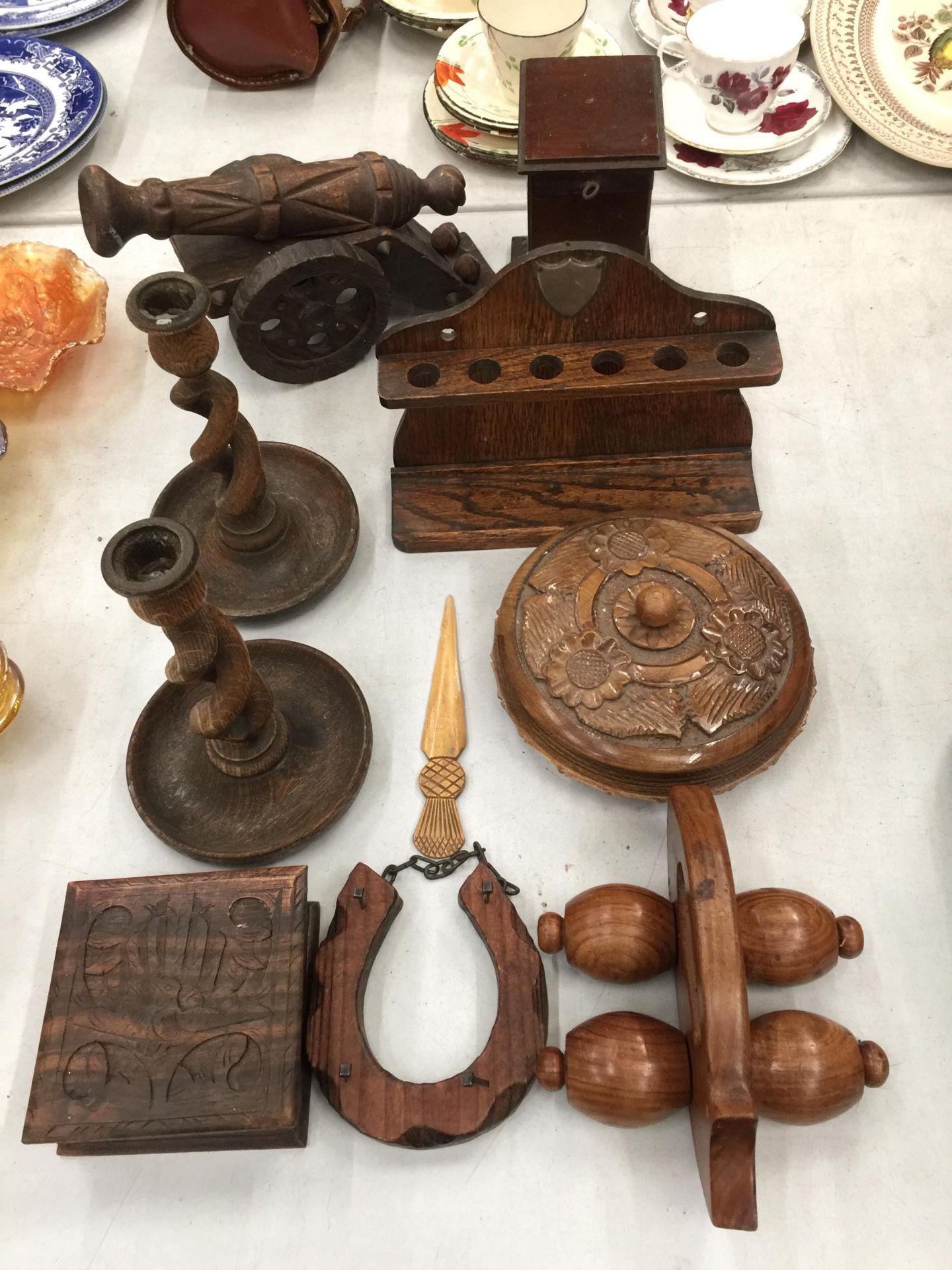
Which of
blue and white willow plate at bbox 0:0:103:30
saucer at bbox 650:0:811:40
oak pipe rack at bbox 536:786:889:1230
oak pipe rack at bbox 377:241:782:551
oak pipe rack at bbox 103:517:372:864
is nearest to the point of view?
oak pipe rack at bbox 536:786:889:1230

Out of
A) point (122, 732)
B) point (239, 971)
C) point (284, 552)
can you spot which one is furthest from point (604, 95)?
point (239, 971)

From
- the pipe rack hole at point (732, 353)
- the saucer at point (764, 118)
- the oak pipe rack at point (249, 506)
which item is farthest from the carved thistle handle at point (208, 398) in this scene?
the saucer at point (764, 118)

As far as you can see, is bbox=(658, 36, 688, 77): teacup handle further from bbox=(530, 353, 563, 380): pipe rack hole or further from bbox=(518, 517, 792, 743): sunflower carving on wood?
bbox=(518, 517, 792, 743): sunflower carving on wood

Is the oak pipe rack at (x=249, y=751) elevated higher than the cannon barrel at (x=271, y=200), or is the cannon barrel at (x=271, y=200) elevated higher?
the cannon barrel at (x=271, y=200)

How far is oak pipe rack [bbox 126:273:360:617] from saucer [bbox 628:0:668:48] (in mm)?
1019

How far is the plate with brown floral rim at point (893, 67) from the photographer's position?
5.27 ft

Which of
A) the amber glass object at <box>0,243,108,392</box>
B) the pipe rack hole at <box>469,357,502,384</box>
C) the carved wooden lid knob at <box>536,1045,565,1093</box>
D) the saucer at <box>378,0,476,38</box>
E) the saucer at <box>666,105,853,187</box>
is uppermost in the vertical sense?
the saucer at <box>378,0,476,38</box>

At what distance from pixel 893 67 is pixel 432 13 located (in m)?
0.77

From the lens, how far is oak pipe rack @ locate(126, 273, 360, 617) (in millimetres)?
1100

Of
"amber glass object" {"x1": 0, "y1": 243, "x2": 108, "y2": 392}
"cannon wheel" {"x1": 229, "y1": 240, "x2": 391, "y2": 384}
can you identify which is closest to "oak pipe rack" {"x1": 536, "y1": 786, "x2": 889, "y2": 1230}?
"cannon wheel" {"x1": 229, "y1": 240, "x2": 391, "y2": 384}

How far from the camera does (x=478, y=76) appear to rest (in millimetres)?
1653

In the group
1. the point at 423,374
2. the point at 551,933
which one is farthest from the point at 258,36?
Result: the point at 551,933

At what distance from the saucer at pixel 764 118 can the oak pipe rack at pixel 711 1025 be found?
113 centimetres

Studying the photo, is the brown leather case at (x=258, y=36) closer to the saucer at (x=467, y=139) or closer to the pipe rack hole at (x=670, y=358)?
the saucer at (x=467, y=139)
